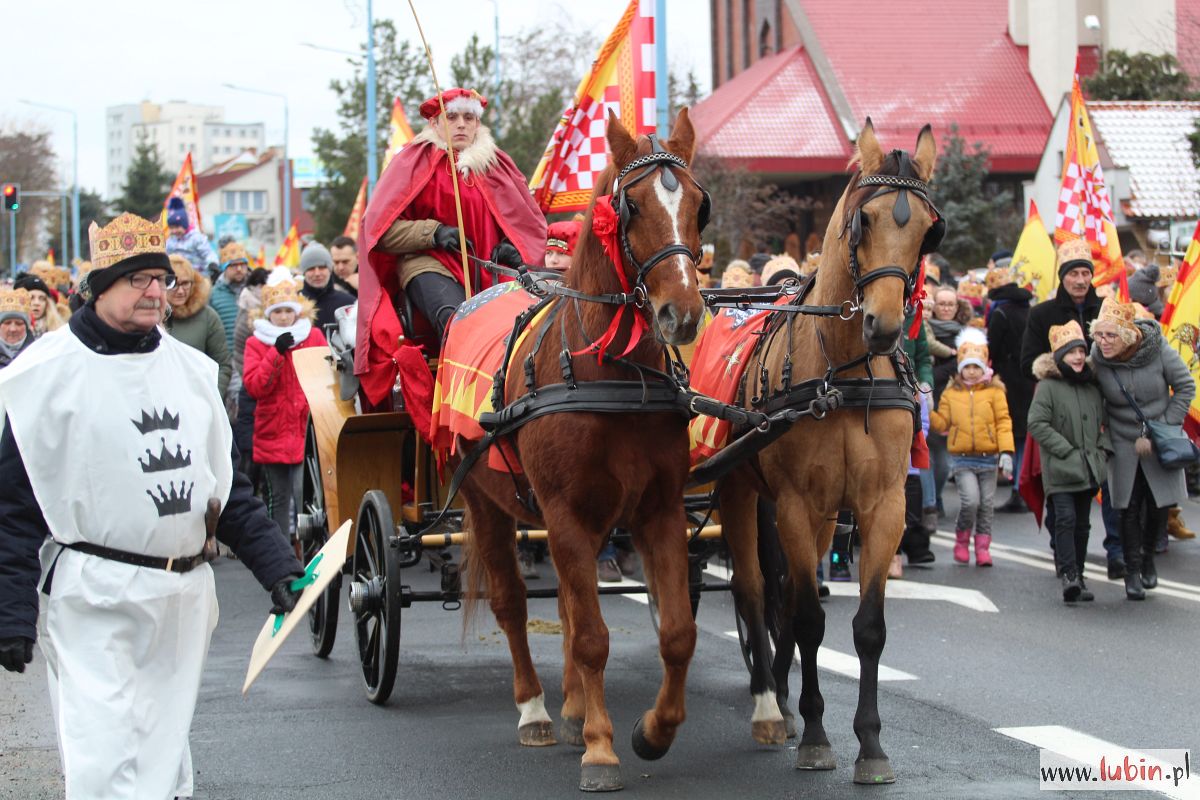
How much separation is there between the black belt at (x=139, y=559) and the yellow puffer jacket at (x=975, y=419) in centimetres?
892

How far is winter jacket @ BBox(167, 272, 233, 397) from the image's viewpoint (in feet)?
42.3

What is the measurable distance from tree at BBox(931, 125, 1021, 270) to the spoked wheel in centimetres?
2923

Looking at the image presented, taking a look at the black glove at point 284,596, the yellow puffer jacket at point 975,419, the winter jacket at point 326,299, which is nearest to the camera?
the black glove at point 284,596

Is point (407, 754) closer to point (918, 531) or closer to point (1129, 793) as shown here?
point (1129, 793)

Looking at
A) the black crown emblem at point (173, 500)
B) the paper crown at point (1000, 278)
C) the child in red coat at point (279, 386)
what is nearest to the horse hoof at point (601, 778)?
the black crown emblem at point (173, 500)

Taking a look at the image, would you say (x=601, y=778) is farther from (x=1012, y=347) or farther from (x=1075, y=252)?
(x=1012, y=347)

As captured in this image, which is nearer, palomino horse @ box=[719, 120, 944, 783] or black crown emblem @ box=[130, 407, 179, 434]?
black crown emblem @ box=[130, 407, 179, 434]

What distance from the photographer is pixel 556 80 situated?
4369 centimetres

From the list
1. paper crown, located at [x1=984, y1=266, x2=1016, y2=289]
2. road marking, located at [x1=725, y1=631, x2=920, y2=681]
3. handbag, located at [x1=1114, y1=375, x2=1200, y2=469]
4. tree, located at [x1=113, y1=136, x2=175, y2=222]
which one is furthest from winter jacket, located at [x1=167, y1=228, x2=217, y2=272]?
tree, located at [x1=113, y1=136, x2=175, y2=222]

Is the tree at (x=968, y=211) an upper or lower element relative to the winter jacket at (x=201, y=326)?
upper

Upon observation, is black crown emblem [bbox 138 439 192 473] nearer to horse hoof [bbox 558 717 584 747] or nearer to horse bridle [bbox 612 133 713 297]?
horse bridle [bbox 612 133 713 297]

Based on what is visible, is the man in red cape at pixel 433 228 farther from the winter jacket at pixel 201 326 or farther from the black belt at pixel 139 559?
the winter jacket at pixel 201 326

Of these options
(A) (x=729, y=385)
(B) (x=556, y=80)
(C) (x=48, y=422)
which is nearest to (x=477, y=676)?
(A) (x=729, y=385)

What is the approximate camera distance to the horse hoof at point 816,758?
260 inches
